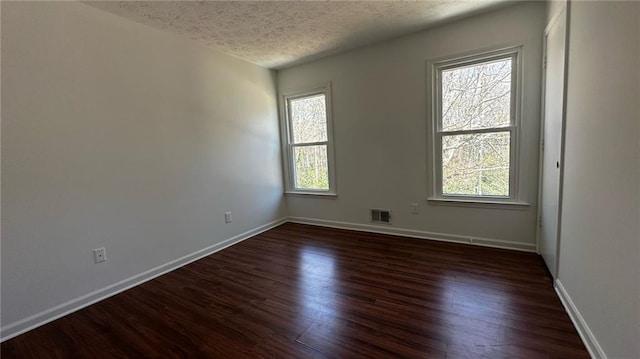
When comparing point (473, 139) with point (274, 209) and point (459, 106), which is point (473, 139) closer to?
point (459, 106)

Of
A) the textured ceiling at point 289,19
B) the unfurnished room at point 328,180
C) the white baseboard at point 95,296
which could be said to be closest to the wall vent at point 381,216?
the unfurnished room at point 328,180

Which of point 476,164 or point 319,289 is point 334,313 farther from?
point 476,164

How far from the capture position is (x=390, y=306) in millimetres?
1951

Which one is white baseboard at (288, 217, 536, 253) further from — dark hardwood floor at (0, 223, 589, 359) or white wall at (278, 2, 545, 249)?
dark hardwood floor at (0, 223, 589, 359)

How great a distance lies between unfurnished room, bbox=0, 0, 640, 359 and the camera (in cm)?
155

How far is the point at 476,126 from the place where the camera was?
293cm

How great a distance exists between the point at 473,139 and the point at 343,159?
162cm

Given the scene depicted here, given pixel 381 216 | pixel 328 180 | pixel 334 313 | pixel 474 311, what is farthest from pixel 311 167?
pixel 474 311

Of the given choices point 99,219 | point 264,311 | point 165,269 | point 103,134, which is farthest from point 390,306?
point 103,134

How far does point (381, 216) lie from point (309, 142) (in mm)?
1554

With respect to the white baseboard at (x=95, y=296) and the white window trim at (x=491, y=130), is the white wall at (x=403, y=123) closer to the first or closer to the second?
the white window trim at (x=491, y=130)

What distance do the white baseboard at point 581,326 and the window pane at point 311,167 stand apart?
9.23ft

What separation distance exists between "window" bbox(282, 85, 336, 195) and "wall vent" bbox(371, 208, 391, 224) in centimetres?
69

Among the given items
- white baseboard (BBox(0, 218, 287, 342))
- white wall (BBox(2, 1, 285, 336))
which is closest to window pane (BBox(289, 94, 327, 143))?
white wall (BBox(2, 1, 285, 336))
